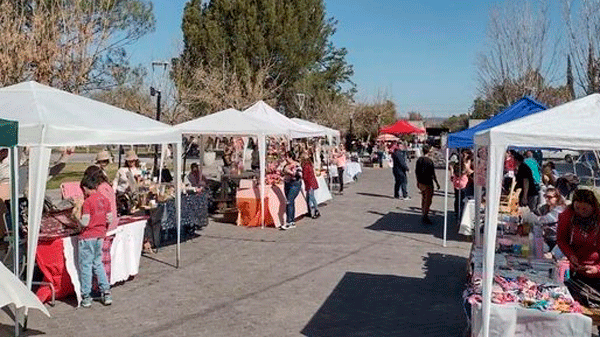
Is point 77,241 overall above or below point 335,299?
above

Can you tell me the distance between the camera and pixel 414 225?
12.1m

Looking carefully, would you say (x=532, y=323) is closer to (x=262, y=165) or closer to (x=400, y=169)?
(x=262, y=165)

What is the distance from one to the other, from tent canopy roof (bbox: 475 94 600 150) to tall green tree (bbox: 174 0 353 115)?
29460 mm

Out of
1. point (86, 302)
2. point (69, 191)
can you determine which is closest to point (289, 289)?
point (86, 302)

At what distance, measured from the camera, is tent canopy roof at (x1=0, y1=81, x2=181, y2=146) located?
5801 mm

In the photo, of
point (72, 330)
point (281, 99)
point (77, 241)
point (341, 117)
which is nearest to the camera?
point (72, 330)

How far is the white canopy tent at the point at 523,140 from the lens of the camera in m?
4.27

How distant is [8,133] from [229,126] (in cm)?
651

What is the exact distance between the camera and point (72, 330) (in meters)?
5.45

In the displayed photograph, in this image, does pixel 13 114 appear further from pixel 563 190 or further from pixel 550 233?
pixel 563 190

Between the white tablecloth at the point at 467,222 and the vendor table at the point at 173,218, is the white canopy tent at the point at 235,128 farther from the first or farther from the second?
the white tablecloth at the point at 467,222

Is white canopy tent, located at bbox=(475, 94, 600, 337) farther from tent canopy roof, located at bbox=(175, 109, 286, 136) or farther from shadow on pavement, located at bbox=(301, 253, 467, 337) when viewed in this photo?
tent canopy roof, located at bbox=(175, 109, 286, 136)

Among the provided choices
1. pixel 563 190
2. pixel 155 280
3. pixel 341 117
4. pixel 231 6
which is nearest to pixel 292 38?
pixel 231 6

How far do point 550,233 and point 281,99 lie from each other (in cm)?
3254
